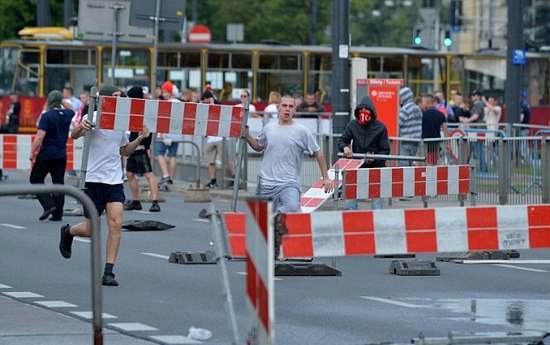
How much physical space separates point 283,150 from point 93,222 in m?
5.78

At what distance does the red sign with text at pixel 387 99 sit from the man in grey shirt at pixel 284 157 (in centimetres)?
1024

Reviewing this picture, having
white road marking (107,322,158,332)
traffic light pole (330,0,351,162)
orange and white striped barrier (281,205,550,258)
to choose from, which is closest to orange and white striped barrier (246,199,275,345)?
orange and white striped barrier (281,205,550,258)

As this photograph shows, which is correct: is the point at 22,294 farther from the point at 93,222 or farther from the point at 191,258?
the point at 93,222

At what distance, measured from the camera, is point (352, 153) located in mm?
17500

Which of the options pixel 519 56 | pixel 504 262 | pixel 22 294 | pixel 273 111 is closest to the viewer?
pixel 22 294

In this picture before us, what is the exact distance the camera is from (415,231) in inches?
386

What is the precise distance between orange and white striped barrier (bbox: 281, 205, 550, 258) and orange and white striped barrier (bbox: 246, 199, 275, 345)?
819 millimetres

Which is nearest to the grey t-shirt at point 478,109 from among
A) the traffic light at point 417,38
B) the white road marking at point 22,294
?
the traffic light at point 417,38

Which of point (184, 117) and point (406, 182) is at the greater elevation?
Answer: point (184, 117)

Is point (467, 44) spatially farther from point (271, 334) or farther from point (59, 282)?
point (271, 334)

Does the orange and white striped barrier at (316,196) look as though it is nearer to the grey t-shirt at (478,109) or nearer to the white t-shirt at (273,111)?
the white t-shirt at (273,111)

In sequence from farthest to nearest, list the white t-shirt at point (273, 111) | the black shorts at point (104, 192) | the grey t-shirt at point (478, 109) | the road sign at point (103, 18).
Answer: the grey t-shirt at point (478, 109), the white t-shirt at point (273, 111), the road sign at point (103, 18), the black shorts at point (104, 192)

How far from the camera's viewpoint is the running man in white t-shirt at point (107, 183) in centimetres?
1402

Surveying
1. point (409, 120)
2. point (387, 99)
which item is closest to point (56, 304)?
point (387, 99)
